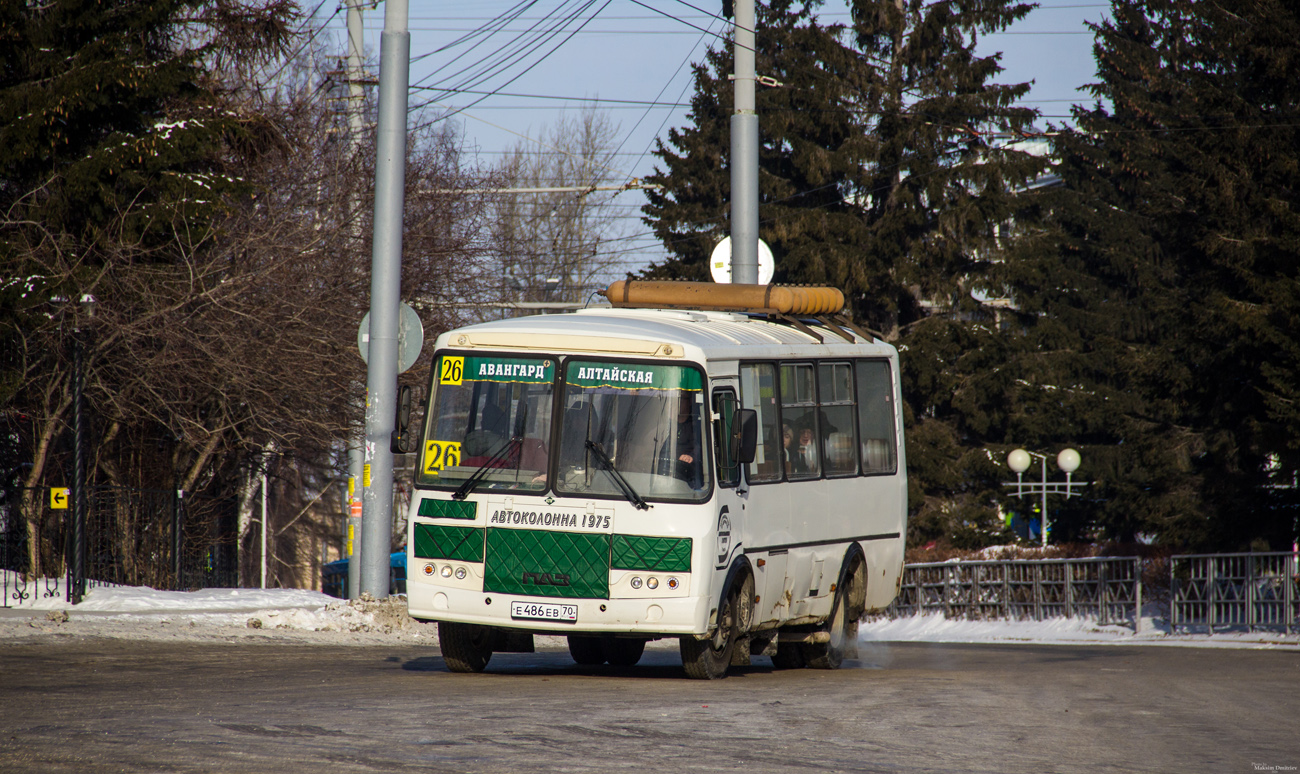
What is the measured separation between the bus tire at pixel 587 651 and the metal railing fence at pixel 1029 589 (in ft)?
40.9

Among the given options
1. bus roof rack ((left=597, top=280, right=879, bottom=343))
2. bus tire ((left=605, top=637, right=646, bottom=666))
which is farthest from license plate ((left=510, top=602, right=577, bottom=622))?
bus roof rack ((left=597, top=280, right=879, bottom=343))

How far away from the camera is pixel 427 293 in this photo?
28812 mm

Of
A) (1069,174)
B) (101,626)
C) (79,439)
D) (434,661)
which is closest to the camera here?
(434,661)

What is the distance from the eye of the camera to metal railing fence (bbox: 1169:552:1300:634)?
73.6 feet

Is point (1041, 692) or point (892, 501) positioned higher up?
point (892, 501)

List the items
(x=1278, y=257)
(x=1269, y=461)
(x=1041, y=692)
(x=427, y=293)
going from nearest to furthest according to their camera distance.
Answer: (x=1041, y=692) → (x=1278, y=257) → (x=1269, y=461) → (x=427, y=293)

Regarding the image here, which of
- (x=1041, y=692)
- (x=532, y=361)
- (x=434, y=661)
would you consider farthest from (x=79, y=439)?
(x=1041, y=692)

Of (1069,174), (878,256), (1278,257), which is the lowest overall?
(1278,257)

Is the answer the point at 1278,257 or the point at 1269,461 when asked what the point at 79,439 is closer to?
the point at 1278,257

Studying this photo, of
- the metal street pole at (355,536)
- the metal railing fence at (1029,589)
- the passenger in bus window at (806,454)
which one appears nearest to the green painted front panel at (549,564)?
the passenger in bus window at (806,454)

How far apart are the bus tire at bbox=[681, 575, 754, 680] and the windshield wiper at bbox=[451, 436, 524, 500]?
6.51 ft

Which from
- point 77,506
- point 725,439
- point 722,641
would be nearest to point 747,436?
point 725,439

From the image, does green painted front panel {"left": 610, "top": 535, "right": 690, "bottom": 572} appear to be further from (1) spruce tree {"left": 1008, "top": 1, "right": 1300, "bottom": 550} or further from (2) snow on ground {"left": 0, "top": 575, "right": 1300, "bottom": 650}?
(1) spruce tree {"left": 1008, "top": 1, "right": 1300, "bottom": 550}

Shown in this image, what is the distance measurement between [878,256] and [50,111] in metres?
29.2
